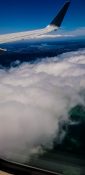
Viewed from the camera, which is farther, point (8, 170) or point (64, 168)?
point (64, 168)

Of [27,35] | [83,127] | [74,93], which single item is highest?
[74,93]

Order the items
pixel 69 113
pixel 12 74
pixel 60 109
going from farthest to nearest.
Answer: pixel 12 74, pixel 60 109, pixel 69 113

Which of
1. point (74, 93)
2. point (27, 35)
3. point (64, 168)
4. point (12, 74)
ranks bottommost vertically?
point (64, 168)

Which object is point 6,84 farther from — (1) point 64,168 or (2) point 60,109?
(1) point 64,168

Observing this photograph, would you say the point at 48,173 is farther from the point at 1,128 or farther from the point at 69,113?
the point at 69,113

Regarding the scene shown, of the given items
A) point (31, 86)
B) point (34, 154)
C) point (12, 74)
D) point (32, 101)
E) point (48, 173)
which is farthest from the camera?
point (12, 74)

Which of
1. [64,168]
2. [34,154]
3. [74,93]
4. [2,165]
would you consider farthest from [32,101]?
[2,165]

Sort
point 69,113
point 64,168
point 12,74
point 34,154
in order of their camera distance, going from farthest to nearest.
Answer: point 12,74 → point 69,113 → point 34,154 → point 64,168

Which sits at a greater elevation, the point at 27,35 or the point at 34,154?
the point at 27,35

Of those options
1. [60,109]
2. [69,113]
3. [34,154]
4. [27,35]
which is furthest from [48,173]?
[60,109]
